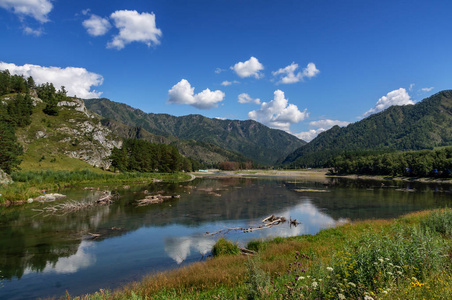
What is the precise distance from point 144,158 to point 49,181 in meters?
62.6

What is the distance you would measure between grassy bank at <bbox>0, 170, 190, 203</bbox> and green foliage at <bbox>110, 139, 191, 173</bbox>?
72.1 feet

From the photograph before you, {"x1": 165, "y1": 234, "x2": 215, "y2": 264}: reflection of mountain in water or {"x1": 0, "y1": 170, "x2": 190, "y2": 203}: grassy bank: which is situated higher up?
{"x1": 0, "y1": 170, "x2": 190, "y2": 203}: grassy bank

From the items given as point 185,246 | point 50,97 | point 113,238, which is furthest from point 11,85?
point 185,246

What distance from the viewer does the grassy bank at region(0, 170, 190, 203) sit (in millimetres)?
46969

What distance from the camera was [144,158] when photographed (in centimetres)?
12612

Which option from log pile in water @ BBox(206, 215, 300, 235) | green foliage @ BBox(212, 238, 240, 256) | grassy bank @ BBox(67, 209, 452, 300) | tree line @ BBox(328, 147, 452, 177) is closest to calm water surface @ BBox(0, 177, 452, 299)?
log pile in water @ BBox(206, 215, 300, 235)

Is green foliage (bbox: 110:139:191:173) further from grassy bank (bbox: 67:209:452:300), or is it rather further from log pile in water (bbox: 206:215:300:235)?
grassy bank (bbox: 67:209:452:300)

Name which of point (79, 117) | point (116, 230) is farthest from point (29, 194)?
point (79, 117)

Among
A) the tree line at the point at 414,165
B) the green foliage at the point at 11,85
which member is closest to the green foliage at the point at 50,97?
the green foliage at the point at 11,85

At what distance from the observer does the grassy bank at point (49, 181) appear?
46969mm

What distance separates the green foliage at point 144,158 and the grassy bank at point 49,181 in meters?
22.0

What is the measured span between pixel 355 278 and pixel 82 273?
19549mm

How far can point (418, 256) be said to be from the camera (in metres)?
9.77

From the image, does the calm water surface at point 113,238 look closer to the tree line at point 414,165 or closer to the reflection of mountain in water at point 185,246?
the reflection of mountain in water at point 185,246
